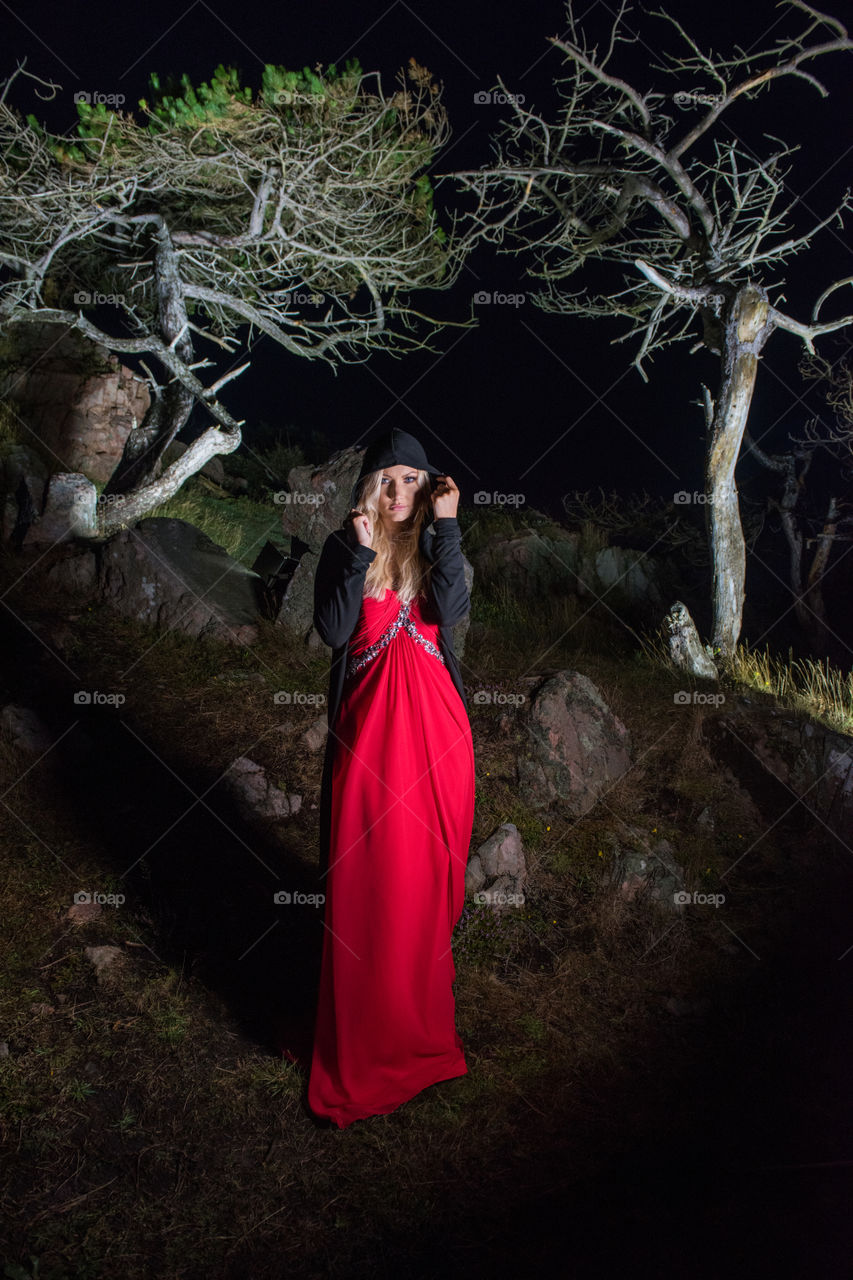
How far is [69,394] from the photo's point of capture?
11805 millimetres

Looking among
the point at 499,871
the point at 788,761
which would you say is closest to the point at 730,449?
the point at 788,761

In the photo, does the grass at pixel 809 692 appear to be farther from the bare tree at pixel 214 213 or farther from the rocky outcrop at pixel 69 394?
the rocky outcrop at pixel 69 394

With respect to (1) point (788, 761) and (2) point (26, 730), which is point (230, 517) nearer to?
(2) point (26, 730)

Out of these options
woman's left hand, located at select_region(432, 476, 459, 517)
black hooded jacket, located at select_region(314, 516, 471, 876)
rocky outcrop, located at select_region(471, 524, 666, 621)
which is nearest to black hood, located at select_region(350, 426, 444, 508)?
woman's left hand, located at select_region(432, 476, 459, 517)

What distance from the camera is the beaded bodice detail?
320 cm

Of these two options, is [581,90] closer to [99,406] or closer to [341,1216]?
[99,406]

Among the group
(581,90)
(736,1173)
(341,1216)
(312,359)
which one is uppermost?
(581,90)

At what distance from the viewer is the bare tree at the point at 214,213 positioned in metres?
8.70

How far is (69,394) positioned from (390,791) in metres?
11.2

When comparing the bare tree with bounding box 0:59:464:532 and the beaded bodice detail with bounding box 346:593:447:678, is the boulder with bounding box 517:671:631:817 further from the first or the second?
the bare tree with bounding box 0:59:464:532

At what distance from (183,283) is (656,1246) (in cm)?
1128

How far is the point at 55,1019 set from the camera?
3545 millimetres

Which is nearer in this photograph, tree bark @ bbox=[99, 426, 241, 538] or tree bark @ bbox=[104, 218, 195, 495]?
tree bark @ bbox=[99, 426, 241, 538]

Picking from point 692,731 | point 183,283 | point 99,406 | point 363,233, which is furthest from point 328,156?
point 692,731
